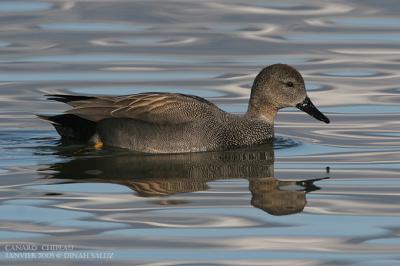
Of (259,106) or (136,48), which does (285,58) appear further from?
(259,106)

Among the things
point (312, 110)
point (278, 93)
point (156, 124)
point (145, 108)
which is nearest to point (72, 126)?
point (145, 108)

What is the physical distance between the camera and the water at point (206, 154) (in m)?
10.5

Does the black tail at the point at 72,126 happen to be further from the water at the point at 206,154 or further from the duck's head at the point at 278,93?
the duck's head at the point at 278,93

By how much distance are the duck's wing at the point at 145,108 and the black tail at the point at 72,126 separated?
6.4 inches

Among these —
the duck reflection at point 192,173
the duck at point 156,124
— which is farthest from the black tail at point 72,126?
the duck reflection at point 192,173

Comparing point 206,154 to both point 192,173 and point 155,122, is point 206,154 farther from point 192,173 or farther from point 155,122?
point 192,173

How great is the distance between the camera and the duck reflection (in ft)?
40.3

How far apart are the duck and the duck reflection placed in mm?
158

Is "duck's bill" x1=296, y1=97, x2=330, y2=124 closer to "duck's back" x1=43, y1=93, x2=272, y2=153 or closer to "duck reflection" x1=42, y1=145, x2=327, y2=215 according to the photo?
"duck reflection" x1=42, y1=145, x2=327, y2=215

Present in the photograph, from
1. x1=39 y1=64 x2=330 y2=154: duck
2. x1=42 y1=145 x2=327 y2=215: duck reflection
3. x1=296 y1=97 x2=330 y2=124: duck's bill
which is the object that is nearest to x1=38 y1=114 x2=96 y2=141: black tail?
x1=39 y1=64 x2=330 y2=154: duck

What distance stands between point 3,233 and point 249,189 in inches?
107

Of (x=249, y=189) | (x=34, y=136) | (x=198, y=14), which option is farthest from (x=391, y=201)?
(x=198, y=14)

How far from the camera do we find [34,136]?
600 inches

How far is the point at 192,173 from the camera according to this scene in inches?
526
